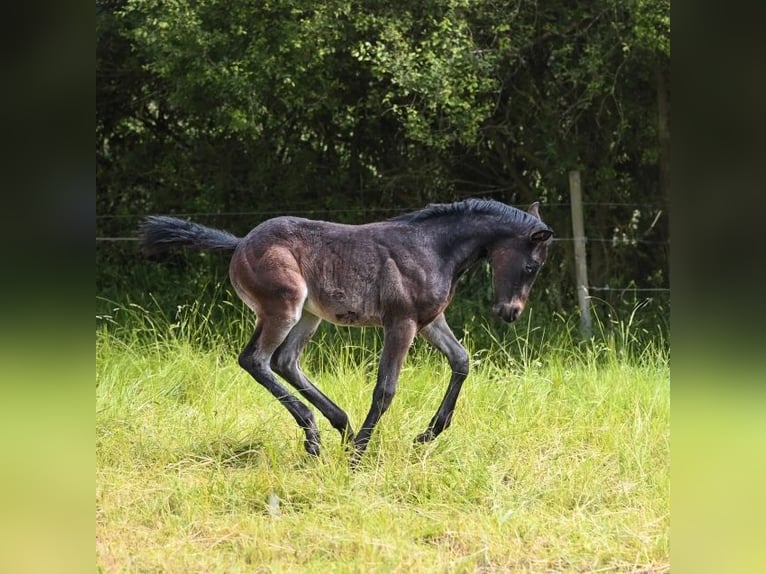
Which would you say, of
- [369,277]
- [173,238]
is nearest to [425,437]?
[369,277]

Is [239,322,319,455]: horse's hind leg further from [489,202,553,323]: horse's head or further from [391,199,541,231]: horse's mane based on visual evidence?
[489,202,553,323]: horse's head

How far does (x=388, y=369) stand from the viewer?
4.86 metres

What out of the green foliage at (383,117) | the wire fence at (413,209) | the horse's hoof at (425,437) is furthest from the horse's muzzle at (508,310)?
the wire fence at (413,209)

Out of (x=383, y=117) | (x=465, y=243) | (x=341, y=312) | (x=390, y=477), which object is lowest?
Answer: (x=390, y=477)

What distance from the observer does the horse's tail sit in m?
5.14

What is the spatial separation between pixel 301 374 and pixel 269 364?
260 mm

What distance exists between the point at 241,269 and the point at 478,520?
1.91 metres

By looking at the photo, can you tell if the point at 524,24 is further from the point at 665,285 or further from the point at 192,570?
the point at 192,570

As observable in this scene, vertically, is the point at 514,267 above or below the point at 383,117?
below

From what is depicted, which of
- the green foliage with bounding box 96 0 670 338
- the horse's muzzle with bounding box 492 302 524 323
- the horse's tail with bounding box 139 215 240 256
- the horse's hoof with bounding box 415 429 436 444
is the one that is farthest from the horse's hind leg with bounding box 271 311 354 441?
the green foliage with bounding box 96 0 670 338

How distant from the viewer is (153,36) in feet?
27.1

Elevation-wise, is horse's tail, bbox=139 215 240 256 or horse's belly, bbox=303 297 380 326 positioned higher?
horse's tail, bbox=139 215 240 256

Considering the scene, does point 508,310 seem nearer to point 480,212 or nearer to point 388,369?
point 480,212

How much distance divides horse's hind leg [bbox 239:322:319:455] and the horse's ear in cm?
141
